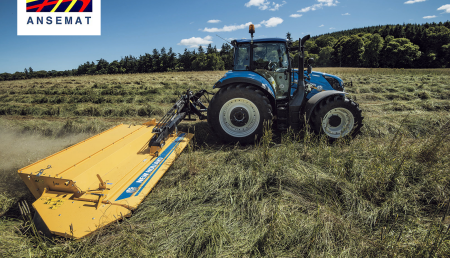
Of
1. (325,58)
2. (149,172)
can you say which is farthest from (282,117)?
(325,58)

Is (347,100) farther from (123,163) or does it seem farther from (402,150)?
(123,163)

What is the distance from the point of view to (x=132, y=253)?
2.20 m

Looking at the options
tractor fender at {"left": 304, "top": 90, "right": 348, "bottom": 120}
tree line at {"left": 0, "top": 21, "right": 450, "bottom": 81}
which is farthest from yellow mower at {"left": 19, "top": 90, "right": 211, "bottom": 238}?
tree line at {"left": 0, "top": 21, "right": 450, "bottom": 81}

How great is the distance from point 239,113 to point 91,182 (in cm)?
296

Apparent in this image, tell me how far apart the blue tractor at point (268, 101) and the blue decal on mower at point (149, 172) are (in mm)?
1087

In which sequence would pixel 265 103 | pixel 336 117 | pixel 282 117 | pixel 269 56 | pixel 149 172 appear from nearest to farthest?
pixel 149 172 → pixel 265 103 → pixel 336 117 → pixel 282 117 → pixel 269 56

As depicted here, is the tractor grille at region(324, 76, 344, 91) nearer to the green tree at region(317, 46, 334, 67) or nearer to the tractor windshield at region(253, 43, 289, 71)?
the tractor windshield at region(253, 43, 289, 71)

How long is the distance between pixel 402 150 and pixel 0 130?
10011 millimetres

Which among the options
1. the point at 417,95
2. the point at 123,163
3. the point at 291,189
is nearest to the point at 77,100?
the point at 123,163

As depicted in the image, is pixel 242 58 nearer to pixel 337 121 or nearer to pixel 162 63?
pixel 337 121

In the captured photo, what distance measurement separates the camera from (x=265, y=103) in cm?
458

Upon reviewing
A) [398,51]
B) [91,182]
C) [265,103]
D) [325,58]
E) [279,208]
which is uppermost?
[325,58]

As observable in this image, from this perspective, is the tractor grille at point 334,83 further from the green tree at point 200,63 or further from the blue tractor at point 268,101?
the green tree at point 200,63

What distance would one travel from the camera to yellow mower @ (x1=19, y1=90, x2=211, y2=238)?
7.98 ft
